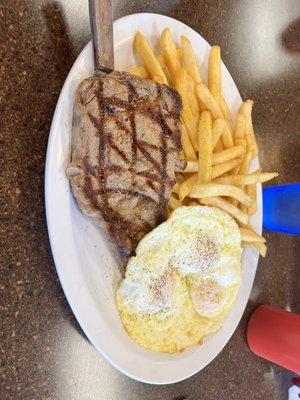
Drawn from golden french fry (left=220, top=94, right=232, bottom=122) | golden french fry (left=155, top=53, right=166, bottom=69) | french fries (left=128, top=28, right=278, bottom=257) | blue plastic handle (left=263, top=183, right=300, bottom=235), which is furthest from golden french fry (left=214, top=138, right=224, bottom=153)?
blue plastic handle (left=263, top=183, right=300, bottom=235)

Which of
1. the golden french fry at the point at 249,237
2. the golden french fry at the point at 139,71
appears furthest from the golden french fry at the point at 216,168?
the golden french fry at the point at 139,71

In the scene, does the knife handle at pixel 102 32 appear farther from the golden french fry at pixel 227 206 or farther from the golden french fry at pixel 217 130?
the golden french fry at pixel 227 206

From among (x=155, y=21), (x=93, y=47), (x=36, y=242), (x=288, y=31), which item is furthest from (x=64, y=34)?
(x=288, y=31)

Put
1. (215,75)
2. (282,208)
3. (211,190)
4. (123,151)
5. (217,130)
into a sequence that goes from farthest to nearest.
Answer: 1. (282,208)
2. (215,75)
3. (217,130)
4. (211,190)
5. (123,151)

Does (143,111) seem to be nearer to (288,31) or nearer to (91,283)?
(91,283)

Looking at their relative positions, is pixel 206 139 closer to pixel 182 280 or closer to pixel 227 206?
pixel 227 206

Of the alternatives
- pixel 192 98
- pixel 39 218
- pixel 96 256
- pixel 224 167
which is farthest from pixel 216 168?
pixel 39 218

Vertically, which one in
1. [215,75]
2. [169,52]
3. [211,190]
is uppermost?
[169,52]
